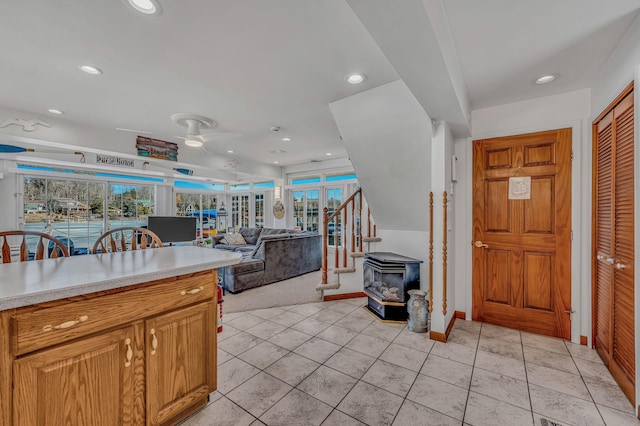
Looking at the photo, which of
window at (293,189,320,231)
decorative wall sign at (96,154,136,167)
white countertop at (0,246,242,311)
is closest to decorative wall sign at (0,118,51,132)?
decorative wall sign at (96,154,136,167)

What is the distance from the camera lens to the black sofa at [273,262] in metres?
4.42

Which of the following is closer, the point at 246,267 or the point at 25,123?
the point at 25,123

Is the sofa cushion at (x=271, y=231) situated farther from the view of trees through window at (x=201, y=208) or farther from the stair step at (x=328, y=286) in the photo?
the stair step at (x=328, y=286)

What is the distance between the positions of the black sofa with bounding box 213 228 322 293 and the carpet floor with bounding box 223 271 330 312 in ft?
0.51

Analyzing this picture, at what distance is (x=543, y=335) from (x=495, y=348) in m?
0.73

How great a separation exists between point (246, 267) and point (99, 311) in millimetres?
3281

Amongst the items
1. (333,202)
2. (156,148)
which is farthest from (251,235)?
(156,148)

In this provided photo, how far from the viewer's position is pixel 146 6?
1.70 m

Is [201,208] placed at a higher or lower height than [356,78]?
lower

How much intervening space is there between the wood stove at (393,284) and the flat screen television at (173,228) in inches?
174

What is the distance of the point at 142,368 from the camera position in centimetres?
140

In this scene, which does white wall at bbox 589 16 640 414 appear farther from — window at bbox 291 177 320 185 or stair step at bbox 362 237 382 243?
window at bbox 291 177 320 185

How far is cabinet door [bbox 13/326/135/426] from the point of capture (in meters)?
1.05

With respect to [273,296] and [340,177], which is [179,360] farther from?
[340,177]
